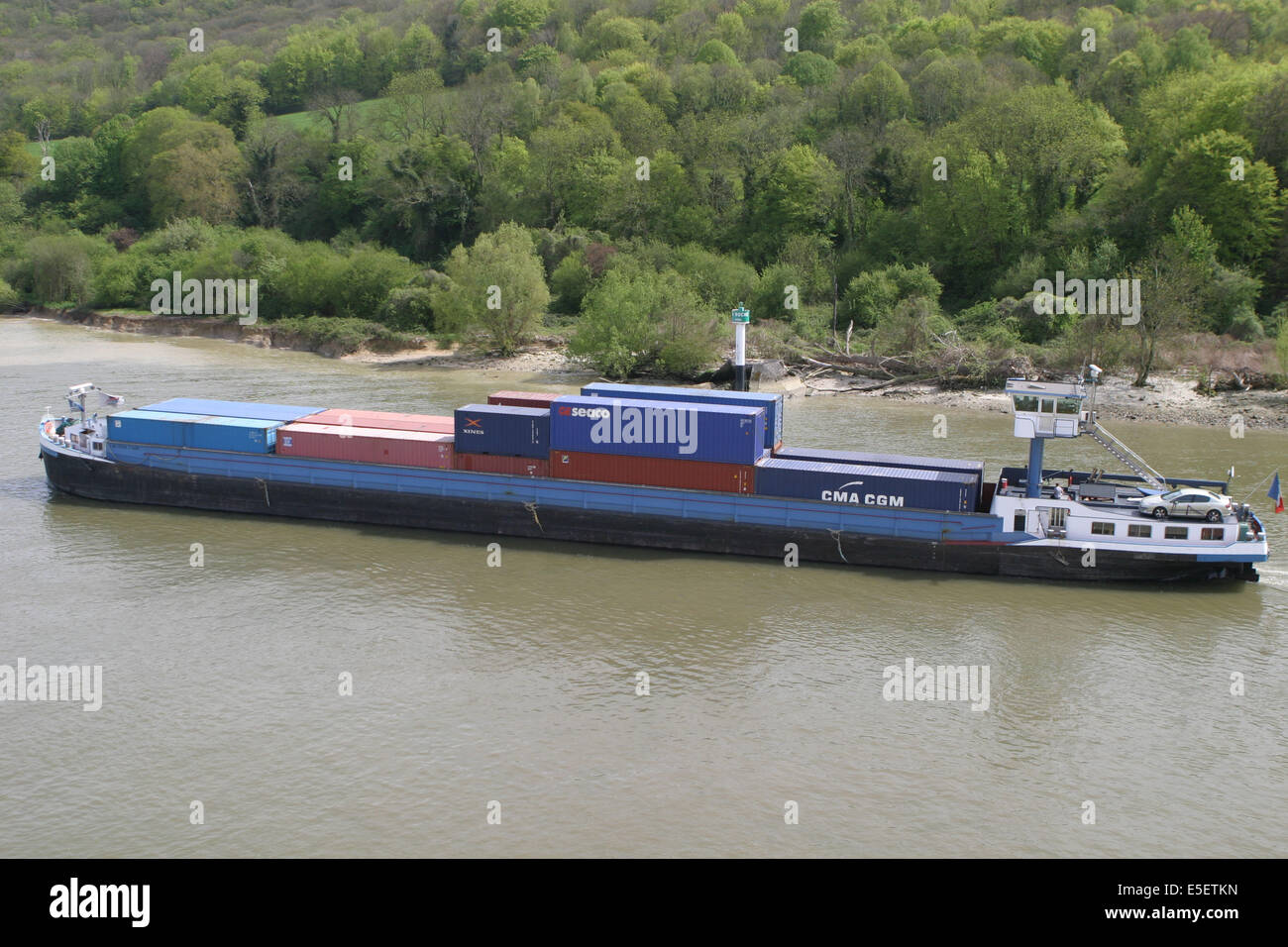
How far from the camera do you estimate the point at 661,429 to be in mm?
36531

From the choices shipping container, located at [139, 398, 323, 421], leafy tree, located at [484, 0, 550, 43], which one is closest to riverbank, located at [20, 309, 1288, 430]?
shipping container, located at [139, 398, 323, 421]

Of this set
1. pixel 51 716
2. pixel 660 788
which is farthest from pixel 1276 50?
pixel 51 716

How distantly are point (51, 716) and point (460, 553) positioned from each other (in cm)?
1412

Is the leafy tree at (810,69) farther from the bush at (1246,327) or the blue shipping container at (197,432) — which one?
the blue shipping container at (197,432)

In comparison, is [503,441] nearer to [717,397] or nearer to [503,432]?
[503,432]

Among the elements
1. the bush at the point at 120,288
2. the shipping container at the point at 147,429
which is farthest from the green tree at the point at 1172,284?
the bush at the point at 120,288

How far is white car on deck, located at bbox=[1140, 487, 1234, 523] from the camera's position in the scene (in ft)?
109

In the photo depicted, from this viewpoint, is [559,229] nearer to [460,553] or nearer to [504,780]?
[460,553]

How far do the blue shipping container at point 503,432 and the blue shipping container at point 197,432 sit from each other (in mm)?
7950

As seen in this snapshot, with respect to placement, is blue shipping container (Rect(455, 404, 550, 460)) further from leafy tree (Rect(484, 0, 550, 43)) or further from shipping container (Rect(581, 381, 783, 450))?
leafy tree (Rect(484, 0, 550, 43))

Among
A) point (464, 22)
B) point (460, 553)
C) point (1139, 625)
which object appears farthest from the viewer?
point (464, 22)

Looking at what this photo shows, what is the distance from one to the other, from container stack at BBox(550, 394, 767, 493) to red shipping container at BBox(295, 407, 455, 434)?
21.0 ft

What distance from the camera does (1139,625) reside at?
3106 centimetres

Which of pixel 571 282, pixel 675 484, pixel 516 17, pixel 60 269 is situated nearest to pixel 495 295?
pixel 571 282
